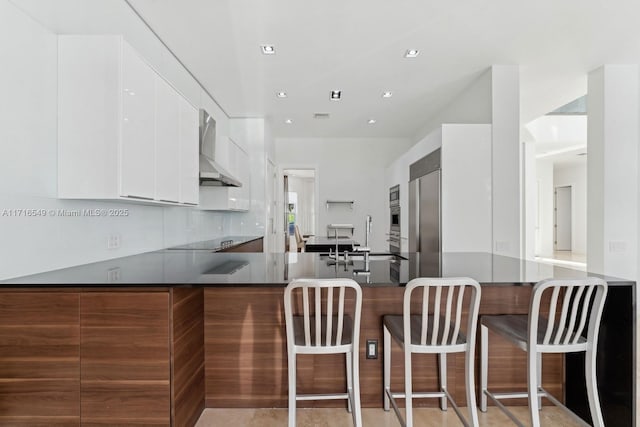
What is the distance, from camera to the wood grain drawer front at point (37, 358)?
64.9 inches

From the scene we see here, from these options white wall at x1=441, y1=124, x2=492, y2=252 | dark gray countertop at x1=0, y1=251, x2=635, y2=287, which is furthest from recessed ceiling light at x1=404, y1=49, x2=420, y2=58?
dark gray countertop at x1=0, y1=251, x2=635, y2=287

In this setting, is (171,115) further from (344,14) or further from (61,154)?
(344,14)

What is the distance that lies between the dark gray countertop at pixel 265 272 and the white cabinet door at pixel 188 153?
2.66ft

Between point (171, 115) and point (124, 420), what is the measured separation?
2.14 meters

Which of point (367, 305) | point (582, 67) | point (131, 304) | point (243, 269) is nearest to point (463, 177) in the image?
point (582, 67)

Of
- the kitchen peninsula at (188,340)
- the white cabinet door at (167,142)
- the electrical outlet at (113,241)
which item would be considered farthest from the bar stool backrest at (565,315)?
the electrical outlet at (113,241)

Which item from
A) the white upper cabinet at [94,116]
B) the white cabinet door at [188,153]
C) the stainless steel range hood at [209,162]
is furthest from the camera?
the stainless steel range hood at [209,162]

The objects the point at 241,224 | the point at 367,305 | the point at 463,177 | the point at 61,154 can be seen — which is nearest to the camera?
the point at 61,154

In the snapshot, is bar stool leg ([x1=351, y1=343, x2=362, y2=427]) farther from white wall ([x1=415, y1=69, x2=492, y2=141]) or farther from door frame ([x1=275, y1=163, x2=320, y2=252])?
door frame ([x1=275, y1=163, x2=320, y2=252])

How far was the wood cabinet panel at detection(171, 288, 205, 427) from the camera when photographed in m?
Answer: 1.77

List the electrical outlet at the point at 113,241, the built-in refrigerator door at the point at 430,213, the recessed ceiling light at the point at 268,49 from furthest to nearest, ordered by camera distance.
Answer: the built-in refrigerator door at the point at 430,213 → the recessed ceiling light at the point at 268,49 → the electrical outlet at the point at 113,241

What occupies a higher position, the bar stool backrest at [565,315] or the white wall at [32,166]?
the white wall at [32,166]

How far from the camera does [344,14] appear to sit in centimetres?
298

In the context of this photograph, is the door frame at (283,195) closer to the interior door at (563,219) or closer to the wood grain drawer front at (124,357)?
the wood grain drawer front at (124,357)
